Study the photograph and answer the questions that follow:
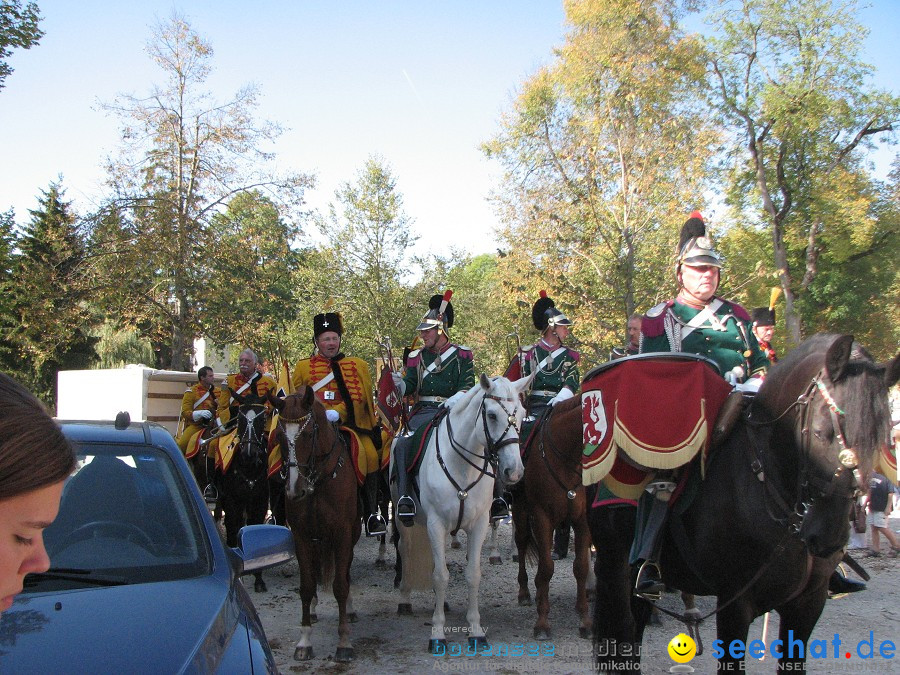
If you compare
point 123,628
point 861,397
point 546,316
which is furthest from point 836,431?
point 546,316

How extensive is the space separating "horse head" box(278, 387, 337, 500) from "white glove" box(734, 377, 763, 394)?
3.67 metres

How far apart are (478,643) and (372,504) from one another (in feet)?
6.34

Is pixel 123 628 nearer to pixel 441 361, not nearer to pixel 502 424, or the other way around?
pixel 502 424

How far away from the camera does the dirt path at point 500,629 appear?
6.12 meters

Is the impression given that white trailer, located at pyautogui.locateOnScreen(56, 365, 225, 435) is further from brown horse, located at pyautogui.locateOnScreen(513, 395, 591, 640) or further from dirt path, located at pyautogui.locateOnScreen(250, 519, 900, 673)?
brown horse, located at pyautogui.locateOnScreen(513, 395, 591, 640)

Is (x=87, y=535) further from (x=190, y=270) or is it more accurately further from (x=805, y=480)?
(x=190, y=270)

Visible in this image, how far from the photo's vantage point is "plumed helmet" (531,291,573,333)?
29.6ft

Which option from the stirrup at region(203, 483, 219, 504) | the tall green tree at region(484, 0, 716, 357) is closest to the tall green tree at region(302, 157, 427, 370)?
the tall green tree at region(484, 0, 716, 357)

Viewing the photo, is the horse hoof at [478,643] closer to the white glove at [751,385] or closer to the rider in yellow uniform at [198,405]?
the white glove at [751,385]

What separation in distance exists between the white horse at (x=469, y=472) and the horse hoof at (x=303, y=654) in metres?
1.02

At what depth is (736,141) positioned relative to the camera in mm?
25312

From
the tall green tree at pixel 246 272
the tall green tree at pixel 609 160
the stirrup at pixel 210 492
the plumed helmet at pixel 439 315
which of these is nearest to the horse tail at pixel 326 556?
the plumed helmet at pixel 439 315

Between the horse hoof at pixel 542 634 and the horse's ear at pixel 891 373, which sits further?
the horse hoof at pixel 542 634

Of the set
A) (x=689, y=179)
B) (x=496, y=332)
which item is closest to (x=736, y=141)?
(x=689, y=179)
